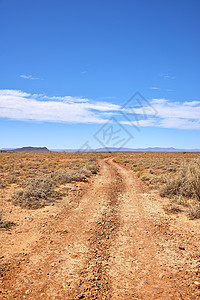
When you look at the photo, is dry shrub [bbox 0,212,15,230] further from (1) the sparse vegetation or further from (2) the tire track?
(2) the tire track

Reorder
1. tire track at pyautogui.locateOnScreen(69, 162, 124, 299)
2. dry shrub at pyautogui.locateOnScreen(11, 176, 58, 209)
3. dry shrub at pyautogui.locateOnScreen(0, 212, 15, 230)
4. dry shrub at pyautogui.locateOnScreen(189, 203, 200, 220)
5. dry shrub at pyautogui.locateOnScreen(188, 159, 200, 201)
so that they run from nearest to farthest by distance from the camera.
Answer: tire track at pyautogui.locateOnScreen(69, 162, 124, 299) → dry shrub at pyautogui.locateOnScreen(0, 212, 15, 230) → dry shrub at pyautogui.locateOnScreen(189, 203, 200, 220) → dry shrub at pyautogui.locateOnScreen(11, 176, 58, 209) → dry shrub at pyautogui.locateOnScreen(188, 159, 200, 201)

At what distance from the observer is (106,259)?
4969mm

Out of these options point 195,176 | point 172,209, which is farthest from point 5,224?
point 195,176

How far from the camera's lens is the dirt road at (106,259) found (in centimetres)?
390

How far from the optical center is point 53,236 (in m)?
6.29

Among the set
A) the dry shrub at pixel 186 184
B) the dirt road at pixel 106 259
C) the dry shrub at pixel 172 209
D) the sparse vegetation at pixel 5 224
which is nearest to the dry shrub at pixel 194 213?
the dirt road at pixel 106 259

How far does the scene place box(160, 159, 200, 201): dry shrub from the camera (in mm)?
10031

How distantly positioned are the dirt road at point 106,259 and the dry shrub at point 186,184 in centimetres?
281

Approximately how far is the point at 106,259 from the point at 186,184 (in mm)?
7735

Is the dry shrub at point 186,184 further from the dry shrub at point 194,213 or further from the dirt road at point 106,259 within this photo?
the dirt road at point 106,259

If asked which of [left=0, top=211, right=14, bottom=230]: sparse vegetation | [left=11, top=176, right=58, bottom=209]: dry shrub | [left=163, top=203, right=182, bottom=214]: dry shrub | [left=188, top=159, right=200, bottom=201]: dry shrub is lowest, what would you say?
[left=163, top=203, right=182, bottom=214]: dry shrub

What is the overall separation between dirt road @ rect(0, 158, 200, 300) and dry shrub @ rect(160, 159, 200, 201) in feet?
9.21

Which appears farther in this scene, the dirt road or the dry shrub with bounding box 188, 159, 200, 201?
the dry shrub with bounding box 188, 159, 200, 201

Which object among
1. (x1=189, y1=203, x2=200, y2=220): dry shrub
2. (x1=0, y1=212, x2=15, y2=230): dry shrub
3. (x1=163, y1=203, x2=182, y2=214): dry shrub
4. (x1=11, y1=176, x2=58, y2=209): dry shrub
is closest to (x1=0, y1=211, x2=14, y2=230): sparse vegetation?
(x1=0, y1=212, x2=15, y2=230): dry shrub
